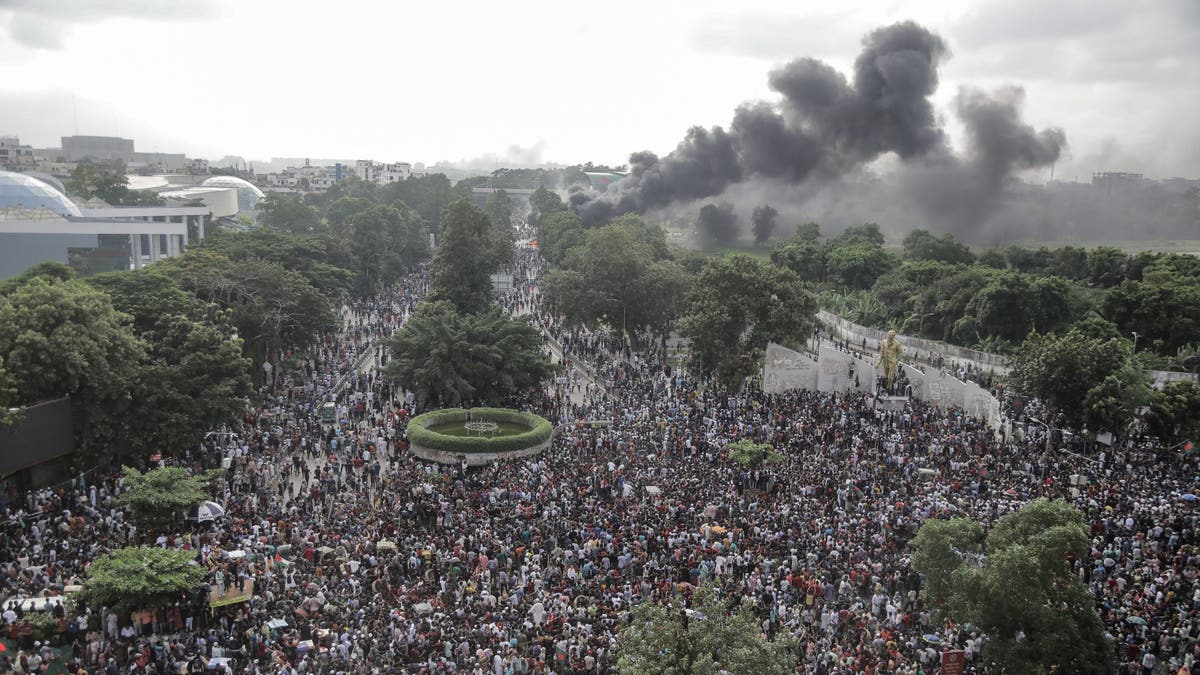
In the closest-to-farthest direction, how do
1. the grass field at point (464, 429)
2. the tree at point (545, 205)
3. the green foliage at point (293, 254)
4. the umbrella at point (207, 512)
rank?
the umbrella at point (207, 512), the grass field at point (464, 429), the green foliage at point (293, 254), the tree at point (545, 205)

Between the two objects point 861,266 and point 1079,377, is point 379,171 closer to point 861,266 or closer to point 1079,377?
point 861,266

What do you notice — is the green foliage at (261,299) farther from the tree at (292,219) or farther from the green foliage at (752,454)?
the tree at (292,219)

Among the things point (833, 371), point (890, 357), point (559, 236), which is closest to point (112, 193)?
point (559, 236)

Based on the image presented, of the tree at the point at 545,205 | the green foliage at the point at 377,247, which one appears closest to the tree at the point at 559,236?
the green foliage at the point at 377,247

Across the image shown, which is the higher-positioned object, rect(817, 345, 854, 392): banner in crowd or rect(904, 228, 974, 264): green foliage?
rect(904, 228, 974, 264): green foliage

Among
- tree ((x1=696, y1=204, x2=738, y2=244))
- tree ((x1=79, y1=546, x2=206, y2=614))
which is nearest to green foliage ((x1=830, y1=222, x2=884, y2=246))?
tree ((x1=696, y1=204, x2=738, y2=244))

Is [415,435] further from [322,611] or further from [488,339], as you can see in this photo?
[322,611]

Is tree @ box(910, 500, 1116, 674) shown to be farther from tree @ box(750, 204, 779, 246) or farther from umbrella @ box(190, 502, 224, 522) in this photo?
tree @ box(750, 204, 779, 246)
